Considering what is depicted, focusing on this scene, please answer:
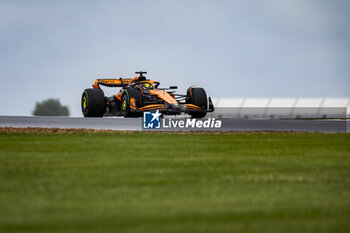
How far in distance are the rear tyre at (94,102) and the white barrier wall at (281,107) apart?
59.7ft

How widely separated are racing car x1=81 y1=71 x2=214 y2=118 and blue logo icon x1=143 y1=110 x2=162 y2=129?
1.71m

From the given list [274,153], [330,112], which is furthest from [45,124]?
[330,112]

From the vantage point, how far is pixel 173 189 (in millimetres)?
9562

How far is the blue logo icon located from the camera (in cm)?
2359

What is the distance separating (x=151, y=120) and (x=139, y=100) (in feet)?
6.82

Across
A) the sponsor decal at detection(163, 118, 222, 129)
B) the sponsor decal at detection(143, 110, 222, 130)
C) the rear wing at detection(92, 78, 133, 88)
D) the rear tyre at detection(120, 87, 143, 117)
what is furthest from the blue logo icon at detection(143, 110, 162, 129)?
the rear wing at detection(92, 78, 133, 88)

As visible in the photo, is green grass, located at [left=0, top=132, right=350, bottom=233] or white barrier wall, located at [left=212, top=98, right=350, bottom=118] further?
white barrier wall, located at [left=212, top=98, right=350, bottom=118]

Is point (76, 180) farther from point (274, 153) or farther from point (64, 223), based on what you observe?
point (274, 153)

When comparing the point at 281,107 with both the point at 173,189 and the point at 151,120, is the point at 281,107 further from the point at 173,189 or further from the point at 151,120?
the point at 173,189

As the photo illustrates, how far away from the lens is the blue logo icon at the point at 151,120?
23.6m

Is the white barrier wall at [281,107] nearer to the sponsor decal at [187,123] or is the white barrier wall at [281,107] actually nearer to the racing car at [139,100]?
the racing car at [139,100]

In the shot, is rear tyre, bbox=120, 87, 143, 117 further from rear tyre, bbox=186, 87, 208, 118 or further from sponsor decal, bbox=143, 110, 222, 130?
rear tyre, bbox=186, 87, 208, 118

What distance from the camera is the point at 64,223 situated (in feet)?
24.1

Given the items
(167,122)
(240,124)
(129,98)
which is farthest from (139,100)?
(240,124)
